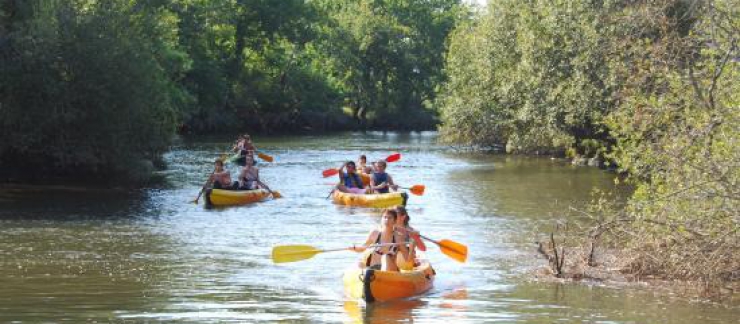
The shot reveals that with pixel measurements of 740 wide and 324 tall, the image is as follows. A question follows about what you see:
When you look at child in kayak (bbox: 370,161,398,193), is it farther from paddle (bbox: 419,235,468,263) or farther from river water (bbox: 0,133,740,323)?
paddle (bbox: 419,235,468,263)

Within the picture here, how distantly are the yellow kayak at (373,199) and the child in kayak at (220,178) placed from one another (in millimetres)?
2464

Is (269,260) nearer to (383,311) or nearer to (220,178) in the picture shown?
(383,311)

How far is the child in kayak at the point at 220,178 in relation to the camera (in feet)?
75.2

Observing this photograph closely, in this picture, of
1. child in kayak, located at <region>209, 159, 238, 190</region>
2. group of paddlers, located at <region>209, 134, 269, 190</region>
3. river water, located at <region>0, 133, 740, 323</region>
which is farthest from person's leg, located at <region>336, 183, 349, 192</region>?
child in kayak, located at <region>209, 159, 238, 190</region>

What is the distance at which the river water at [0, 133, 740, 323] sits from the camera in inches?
455

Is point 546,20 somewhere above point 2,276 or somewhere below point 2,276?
above

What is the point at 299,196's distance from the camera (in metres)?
25.5

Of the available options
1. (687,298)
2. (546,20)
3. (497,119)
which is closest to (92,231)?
(687,298)

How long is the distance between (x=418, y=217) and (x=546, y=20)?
13.0 metres

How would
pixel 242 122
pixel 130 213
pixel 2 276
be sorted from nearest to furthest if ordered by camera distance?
1. pixel 2 276
2. pixel 130 213
3. pixel 242 122

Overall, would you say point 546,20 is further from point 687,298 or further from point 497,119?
point 687,298

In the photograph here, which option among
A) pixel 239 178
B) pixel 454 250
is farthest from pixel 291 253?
pixel 239 178

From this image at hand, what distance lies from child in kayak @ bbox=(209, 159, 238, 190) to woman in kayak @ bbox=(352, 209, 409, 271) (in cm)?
999

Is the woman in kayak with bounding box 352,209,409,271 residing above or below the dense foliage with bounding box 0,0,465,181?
below
